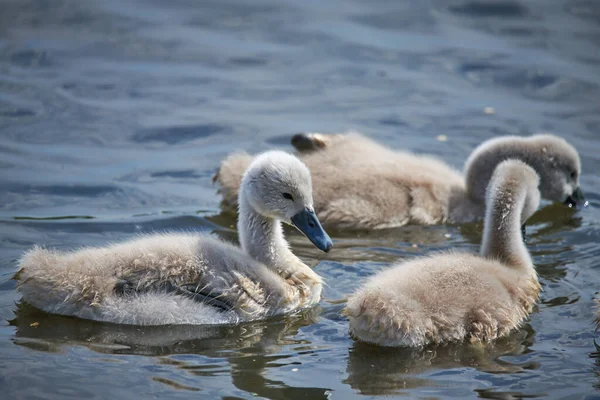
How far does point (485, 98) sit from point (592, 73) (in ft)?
5.16

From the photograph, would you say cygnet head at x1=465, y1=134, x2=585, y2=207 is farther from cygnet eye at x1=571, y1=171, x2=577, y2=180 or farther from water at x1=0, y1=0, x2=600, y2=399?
water at x1=0, y1=0, x2=600, y2=399

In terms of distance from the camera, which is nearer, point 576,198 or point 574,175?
point 574,175

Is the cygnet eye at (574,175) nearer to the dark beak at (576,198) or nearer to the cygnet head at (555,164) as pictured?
the cygnet head at (555,164)

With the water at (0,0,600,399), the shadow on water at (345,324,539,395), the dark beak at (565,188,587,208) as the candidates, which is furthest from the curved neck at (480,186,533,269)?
the dark beak at (565,188,587,208)

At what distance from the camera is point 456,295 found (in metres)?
6.04

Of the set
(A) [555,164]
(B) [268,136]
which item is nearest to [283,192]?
(A) [555,164]

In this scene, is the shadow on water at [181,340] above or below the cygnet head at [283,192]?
below

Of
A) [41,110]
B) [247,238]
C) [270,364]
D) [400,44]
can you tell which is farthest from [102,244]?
[400,44]

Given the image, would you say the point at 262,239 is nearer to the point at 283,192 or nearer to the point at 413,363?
the point at 283,192

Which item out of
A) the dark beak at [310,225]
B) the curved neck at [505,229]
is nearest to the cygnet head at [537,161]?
the curved neck at [505,229]

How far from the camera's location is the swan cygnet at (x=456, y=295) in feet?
19.0

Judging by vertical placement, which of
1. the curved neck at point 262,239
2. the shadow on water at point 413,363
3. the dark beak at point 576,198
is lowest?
the shadow on water at point 413,363

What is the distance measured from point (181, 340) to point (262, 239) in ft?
3.28

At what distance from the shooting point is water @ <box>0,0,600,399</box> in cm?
568
